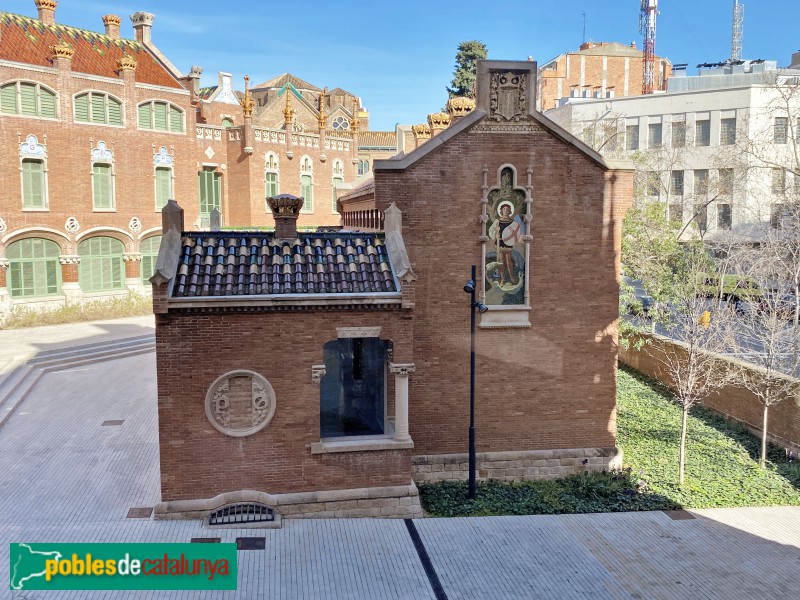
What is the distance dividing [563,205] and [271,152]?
29.8 m


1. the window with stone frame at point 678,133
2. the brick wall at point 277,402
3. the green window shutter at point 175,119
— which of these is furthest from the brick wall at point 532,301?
the window with stone frame at point 678,133

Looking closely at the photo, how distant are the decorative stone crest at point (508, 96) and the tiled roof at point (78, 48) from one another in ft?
83.9

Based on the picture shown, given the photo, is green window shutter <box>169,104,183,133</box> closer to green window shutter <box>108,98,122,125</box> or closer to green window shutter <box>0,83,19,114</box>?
green window shutter <box>108,98,122,125</box>

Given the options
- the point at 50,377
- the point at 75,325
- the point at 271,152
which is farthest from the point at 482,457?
the point at 271,152

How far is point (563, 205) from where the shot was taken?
15.4 metres

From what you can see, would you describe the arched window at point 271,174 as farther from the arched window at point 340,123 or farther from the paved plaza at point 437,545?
the paved plaza at point 437,545

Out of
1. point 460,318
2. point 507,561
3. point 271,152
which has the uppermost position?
point 271,152

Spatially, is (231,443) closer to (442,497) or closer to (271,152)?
(442,497)

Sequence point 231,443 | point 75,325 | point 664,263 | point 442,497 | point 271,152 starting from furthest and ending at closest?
point 271,152
point 75,325
point 664,263
point 442,497
point 231,443

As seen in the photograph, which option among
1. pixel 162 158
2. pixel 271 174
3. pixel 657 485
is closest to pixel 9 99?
pixel 162 158

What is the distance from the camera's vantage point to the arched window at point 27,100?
30.5 m

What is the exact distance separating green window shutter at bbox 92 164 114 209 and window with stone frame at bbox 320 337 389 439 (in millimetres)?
24281

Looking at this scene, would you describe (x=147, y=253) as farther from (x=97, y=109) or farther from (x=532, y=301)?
(x=532, y=301)

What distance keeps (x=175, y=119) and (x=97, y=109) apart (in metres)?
4.36
